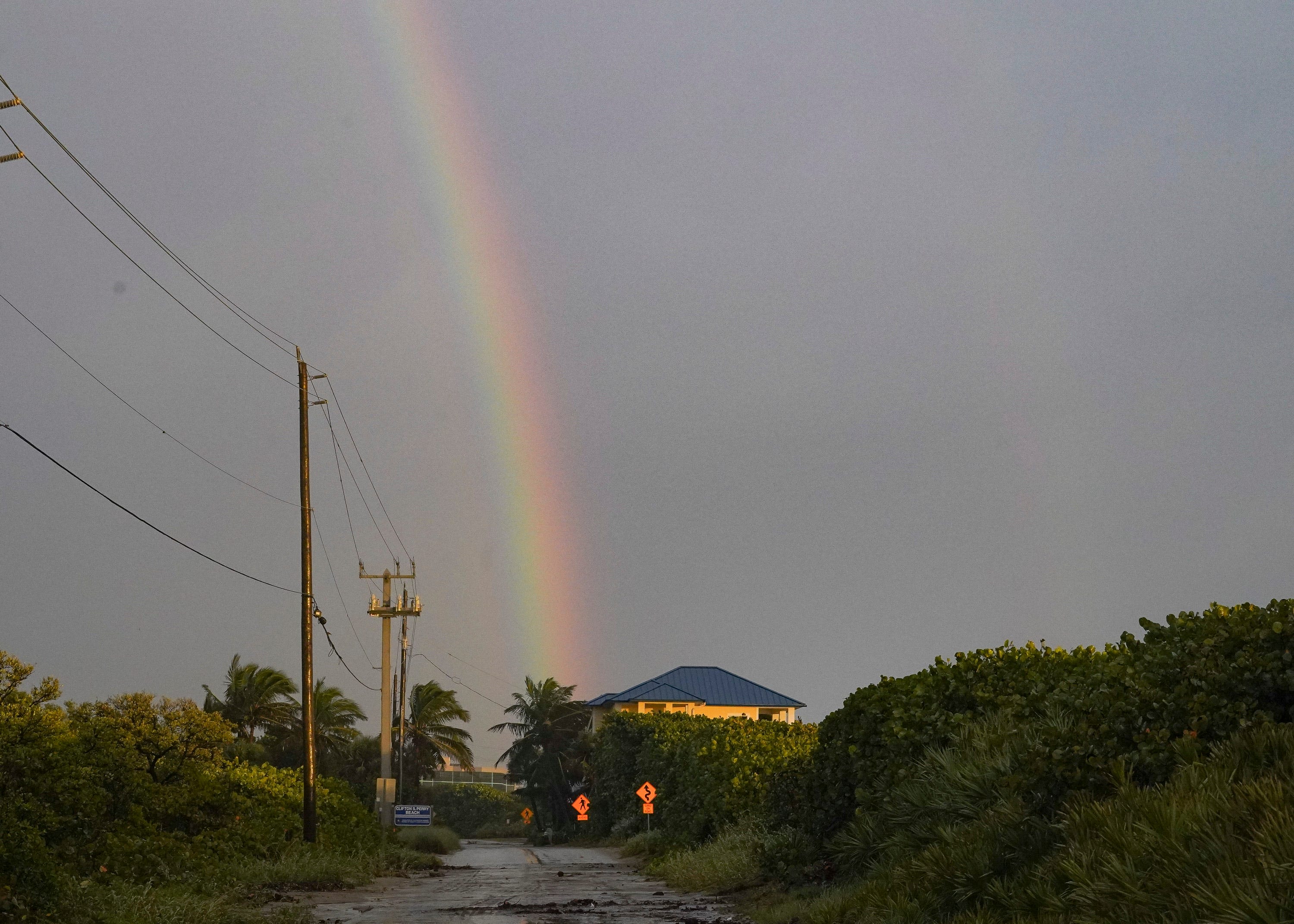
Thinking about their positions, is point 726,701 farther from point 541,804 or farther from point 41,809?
point 41,809

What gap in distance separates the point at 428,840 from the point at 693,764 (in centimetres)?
2319

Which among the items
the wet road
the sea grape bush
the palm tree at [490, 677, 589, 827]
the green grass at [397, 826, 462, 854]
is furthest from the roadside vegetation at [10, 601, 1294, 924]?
the palm tree at [490, 677, 589, 827]

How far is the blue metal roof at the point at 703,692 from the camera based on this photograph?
88.4m

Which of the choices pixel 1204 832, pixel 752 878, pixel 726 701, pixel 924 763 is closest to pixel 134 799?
pixel 752 878

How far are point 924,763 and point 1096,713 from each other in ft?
12.4

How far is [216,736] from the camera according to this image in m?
25.8

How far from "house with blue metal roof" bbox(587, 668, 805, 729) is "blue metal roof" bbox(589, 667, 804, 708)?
4 cm

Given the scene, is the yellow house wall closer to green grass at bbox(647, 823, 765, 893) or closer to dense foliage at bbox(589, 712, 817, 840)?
dense foliage at bbox(589, 712, 817, 840)

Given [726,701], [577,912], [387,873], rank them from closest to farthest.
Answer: [577,912] < [387,873] < [726,701]

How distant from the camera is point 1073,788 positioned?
9.96 meters

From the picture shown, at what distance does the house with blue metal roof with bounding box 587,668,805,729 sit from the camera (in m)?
87.8

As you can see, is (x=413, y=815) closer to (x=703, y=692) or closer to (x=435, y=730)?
(x=435, y=730)

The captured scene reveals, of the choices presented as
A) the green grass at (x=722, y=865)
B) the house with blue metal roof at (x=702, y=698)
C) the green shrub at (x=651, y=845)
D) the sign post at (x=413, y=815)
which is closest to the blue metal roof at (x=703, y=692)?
the house with blue metal roof at (x=702, y=698)

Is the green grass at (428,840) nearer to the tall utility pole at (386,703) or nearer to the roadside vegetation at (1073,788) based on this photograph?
the tall utility pole at (386,703)
